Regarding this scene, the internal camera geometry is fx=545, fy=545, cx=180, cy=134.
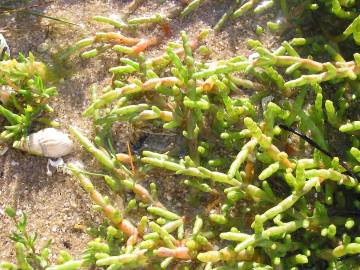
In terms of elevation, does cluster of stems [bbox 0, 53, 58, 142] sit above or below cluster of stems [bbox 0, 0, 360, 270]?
above

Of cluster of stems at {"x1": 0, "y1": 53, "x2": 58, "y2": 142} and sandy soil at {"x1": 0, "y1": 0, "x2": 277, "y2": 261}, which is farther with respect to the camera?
cluster of stems at {"x1": 0, "y1": 53, "x2": 58, "y2": 142}

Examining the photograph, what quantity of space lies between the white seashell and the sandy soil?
0.22 feet

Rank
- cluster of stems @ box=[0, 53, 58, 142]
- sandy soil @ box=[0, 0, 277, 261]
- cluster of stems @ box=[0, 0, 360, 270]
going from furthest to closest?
cluster of stems @ box=[0, 53, 58, 142] < sandy soil @ box=[0, 0, 277, 261] < cluster of stems @ box=[0, 0, 360, 270]

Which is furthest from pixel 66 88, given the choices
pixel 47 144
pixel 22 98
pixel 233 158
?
pixel 233 158

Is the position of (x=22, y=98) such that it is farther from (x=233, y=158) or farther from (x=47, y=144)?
(x=233, y=158)

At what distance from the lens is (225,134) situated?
300 cm

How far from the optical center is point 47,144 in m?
3.27

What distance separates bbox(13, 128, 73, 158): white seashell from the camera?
328 centimetres

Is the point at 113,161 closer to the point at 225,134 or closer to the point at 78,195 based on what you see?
the point at 78,195

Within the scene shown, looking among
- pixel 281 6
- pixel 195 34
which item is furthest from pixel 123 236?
pixel 281 6

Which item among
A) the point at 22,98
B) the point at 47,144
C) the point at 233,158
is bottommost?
the point at 233,158

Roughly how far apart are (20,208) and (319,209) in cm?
173

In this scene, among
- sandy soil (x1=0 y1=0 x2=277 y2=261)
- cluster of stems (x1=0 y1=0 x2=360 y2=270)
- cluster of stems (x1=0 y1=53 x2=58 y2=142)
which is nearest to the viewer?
cluster of stems (x1=0 y1=0 x2=360 y2=270)

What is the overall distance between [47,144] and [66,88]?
0.45 metres
